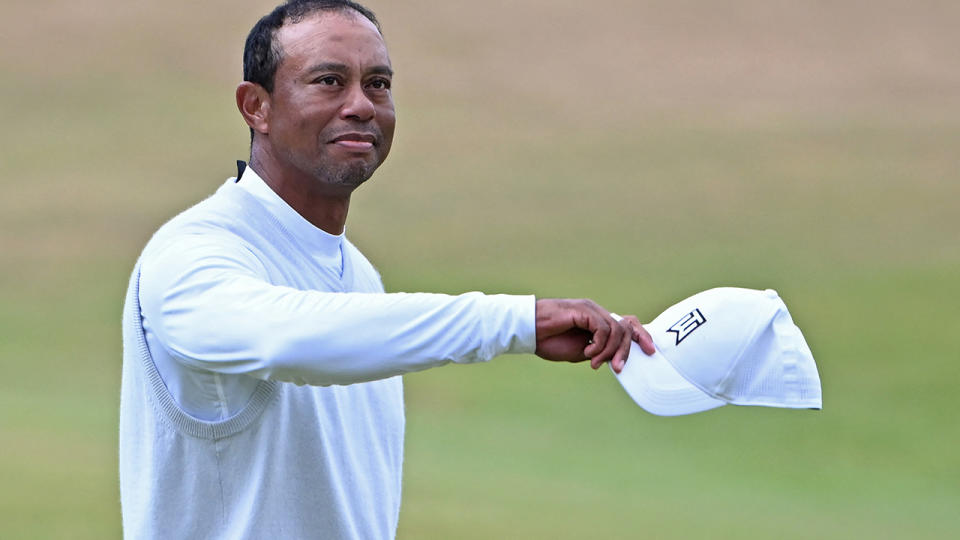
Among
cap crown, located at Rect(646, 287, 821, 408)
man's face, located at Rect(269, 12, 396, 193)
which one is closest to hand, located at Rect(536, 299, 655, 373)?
cap crown, located at Rect(646, 287, 821, 408)

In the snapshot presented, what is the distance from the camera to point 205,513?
8.14 ft

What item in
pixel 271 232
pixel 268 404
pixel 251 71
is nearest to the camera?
pixel 268 404

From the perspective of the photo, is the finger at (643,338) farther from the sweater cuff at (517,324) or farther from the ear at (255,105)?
the ear at (255,105)

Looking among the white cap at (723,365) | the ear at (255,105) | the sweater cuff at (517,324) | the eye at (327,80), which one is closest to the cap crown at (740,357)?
the white cap at (723,365)

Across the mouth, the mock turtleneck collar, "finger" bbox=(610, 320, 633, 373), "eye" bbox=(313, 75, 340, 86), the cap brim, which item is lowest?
the cap brim

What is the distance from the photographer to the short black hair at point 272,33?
9.19ft

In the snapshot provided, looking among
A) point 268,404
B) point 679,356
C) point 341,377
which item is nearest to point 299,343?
point 341,377

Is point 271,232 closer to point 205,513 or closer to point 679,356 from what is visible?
point 205,513

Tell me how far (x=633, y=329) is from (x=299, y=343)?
58 cm

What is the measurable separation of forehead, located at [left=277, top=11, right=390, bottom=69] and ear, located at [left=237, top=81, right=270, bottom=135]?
0.09 m

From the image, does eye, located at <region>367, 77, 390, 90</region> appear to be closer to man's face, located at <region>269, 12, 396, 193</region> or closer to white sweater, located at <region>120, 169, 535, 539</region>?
man's face, located at <region>269, 12, 396, 193</region>

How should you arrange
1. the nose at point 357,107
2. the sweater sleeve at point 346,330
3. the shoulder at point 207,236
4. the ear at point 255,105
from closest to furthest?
the sweater sleeve at point 346,330
the shoulder at point 207,236
the nose at point 357,107
the ear at point 255,105

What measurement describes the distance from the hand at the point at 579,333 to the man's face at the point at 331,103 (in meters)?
0.69

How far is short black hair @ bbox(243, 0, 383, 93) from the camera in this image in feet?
9.19
